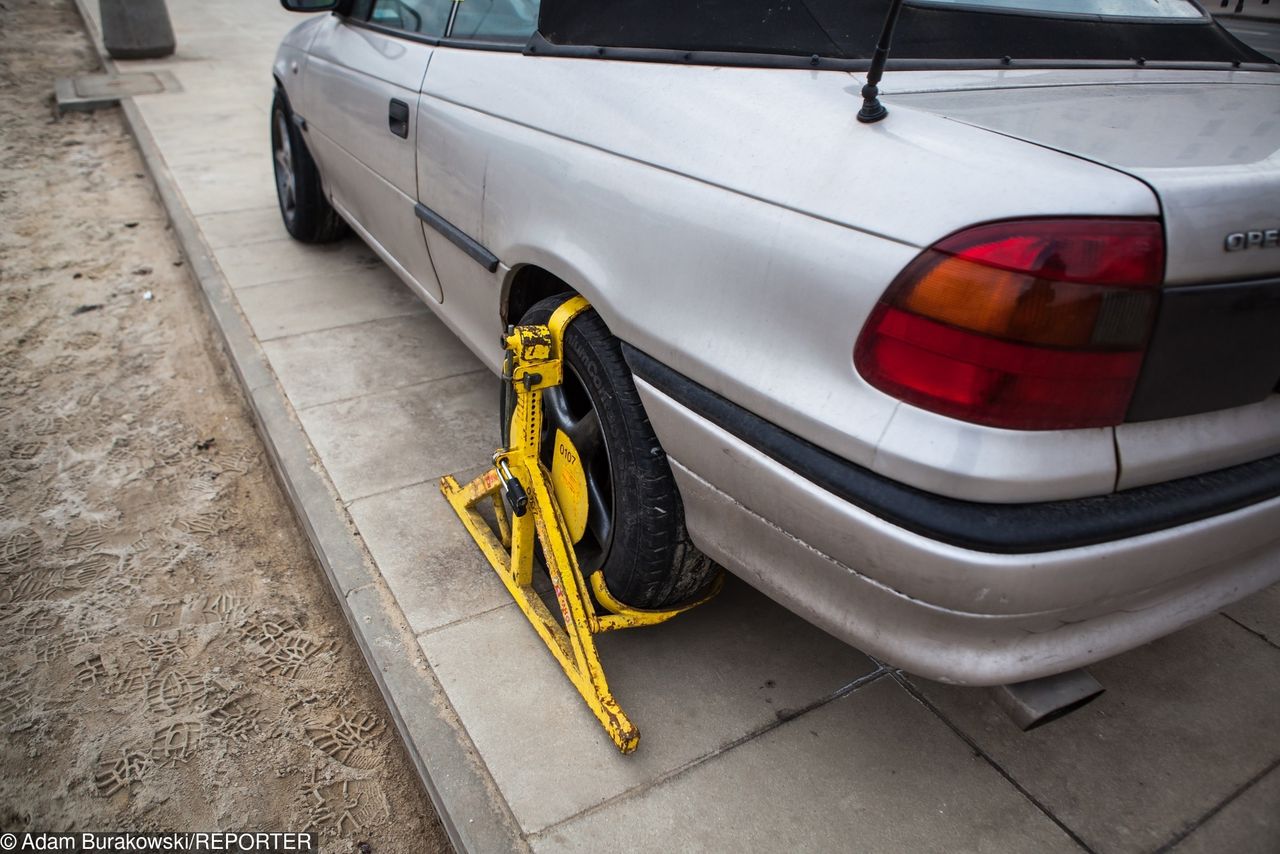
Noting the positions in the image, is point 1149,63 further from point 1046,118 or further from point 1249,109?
point 1046,118

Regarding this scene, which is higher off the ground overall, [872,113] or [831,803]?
[872,113]

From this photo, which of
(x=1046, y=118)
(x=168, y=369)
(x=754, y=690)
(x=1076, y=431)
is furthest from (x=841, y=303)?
(x=168, y=369)

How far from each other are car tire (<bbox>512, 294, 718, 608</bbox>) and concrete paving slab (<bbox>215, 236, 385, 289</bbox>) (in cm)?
277

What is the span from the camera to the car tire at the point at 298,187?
174 inches

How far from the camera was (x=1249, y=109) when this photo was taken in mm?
1744

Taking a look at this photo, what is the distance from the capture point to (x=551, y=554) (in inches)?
85.7

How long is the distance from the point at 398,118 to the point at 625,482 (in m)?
1.63

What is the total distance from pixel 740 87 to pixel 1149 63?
1060mm

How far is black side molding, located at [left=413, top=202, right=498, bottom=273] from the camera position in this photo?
2.50m

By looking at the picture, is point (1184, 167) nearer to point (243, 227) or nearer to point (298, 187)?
point (298, 187)

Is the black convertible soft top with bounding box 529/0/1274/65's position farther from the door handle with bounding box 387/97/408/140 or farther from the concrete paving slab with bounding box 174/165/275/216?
the concrete paving slab with bounding box 174/165/275/216

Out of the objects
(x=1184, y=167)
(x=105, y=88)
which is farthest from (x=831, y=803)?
(x=105, y=88)

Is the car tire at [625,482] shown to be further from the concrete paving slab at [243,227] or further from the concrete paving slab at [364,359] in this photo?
the concrete paving slab at [243,227]

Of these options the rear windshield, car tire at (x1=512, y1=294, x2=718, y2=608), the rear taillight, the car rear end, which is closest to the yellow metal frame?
car tire at (x1=512, y1=294, x2=718, y2=608)
